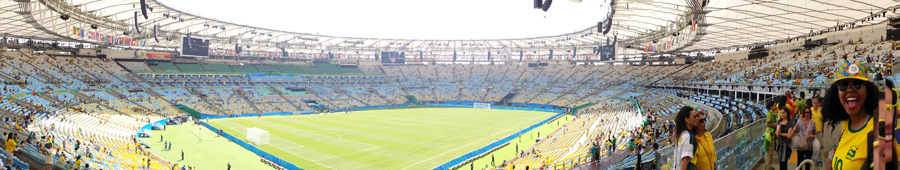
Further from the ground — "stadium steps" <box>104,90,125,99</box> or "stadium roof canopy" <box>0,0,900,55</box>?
"stadium roof canopy" <box>0,0,900,55</box>

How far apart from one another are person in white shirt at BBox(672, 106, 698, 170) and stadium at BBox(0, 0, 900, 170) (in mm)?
18

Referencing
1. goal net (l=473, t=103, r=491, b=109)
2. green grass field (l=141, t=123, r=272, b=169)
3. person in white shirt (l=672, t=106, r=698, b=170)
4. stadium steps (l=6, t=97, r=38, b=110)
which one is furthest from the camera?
goal net (l=473, t=103, r=491, b=109)

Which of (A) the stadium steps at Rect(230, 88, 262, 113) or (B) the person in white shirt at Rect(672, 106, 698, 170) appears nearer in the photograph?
(B) the person in white shirt at Rect(672, 106, 698, 170)

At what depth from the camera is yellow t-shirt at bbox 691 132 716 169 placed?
13.2 ft

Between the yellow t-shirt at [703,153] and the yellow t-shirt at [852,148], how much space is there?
1.29m

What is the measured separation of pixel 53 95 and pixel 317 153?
27524mm

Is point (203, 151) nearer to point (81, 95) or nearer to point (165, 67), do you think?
point (81, 95)

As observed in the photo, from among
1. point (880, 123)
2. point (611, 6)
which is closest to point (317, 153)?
point (611, 6)

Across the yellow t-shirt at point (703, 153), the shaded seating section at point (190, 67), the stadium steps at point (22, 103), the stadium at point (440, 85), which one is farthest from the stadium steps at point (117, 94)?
the yellow t-shirt at point (703, 153)

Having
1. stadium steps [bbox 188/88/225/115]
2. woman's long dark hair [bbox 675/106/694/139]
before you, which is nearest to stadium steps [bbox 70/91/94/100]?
stadium steps [bbox 188/88/225/115]

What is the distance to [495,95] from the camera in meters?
66.5

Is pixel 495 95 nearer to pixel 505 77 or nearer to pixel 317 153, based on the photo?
pixel 505 77

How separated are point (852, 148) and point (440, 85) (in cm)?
7111

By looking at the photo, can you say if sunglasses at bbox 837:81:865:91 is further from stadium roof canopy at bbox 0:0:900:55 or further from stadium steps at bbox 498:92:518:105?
stadium steps at bbox 498:92:518:105
